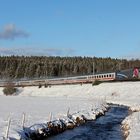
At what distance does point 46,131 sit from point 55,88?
290 ft

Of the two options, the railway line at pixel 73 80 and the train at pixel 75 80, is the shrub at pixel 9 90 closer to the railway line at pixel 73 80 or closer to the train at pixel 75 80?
the railway line at pixel 73 80

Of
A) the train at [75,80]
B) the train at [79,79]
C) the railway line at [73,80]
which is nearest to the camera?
the train at [79,79]

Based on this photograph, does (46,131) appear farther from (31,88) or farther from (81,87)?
(31,88)

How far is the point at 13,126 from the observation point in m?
27.2

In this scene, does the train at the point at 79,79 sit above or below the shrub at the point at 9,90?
above

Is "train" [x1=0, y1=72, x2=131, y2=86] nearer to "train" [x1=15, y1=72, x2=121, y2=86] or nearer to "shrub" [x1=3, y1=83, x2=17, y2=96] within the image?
"train" [x1=15, y1=72, x2=121, y2=86]

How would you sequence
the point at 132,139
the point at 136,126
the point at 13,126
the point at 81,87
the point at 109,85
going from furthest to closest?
the point at 81,87
the point at 109,85
the point at 136,126
the point at 13,126
the point at 132,139

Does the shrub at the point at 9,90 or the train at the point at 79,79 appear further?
the shrub at the point at 9,90

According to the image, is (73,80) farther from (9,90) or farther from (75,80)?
(9,90)

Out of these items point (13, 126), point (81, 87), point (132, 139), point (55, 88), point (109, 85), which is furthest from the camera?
point (55, 88)

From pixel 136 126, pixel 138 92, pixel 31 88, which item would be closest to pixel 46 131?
pixel 136 126

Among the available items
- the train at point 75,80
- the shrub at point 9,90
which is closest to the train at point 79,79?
the train at point 75,80

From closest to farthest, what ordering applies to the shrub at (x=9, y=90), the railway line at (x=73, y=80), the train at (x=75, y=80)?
the train at (x=75, y=80)
the railway line at (x=73, y=80)
the shrub at (x=9, y=90)

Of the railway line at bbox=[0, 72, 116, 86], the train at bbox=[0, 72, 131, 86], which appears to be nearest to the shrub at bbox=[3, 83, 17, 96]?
the railway line at bbox=[0, 72, 116, 86]
